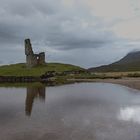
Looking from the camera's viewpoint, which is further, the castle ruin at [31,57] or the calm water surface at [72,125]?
the castle ruin at [31,57]

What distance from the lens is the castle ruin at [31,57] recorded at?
15450 centimetres

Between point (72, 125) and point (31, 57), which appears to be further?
point (31, 57)

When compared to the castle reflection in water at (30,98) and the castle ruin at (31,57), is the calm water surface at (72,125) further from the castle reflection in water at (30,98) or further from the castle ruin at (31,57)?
the castle ruin at (31,57)

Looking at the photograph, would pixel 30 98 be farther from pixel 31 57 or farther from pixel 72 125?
pixel 31 57

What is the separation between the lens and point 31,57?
157500 mm

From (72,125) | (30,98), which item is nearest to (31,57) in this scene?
(30,98)

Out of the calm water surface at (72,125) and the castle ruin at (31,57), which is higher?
the castle ruin at (31,57)

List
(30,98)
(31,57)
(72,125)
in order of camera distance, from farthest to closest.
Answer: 1. (31,57)
2. (30,98)
3. (72,125)

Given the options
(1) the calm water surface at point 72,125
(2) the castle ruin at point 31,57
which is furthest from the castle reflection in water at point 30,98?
(2) the castle ruin at point 31,57

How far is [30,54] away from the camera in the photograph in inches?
6166

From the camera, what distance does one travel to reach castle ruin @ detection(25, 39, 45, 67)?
15450 cm

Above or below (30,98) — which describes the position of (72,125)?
below

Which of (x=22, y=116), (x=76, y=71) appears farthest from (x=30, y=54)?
(x=22, y=116)

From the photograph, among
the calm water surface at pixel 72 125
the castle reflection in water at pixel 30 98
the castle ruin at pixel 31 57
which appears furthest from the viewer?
the castle ruin at pixel 31 57
